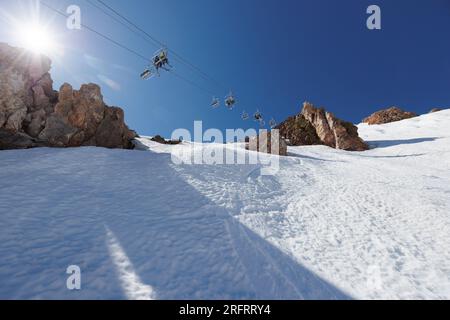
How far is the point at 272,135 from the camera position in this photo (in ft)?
85.1

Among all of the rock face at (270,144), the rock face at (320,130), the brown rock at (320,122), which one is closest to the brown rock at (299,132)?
Result: the rock face at (320,130)

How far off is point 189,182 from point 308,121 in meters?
37.8

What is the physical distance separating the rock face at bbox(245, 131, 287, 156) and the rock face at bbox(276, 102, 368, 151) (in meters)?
15.8

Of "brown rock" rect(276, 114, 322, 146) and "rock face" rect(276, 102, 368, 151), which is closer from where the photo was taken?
"rock face" rect(276, 102, 368, 151)


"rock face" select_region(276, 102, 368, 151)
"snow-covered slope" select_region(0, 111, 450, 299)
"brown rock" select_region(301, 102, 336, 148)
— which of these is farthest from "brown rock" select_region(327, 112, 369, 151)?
"snow-covered slope" select_region(0, 111, 450, 299)

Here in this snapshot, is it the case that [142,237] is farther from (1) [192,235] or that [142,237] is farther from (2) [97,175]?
(2) [97,175]

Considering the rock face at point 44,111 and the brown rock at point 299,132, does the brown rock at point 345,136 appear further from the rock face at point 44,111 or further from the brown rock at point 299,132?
the rock face at point 44,111

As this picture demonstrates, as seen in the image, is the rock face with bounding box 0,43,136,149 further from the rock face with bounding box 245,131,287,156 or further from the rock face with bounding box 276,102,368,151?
the rock face with bounding box 276,102,368,151

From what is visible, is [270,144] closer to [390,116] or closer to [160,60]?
[160,60]

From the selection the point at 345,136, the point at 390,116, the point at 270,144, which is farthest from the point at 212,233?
the point at 390,116

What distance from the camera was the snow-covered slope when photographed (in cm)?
559

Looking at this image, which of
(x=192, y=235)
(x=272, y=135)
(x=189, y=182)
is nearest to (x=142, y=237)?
(x=192, y=235)

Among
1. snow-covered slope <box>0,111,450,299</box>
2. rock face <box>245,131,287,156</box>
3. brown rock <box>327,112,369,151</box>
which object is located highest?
brown rock <box>327,112,369,151</box>

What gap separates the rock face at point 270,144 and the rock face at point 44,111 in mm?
16585
